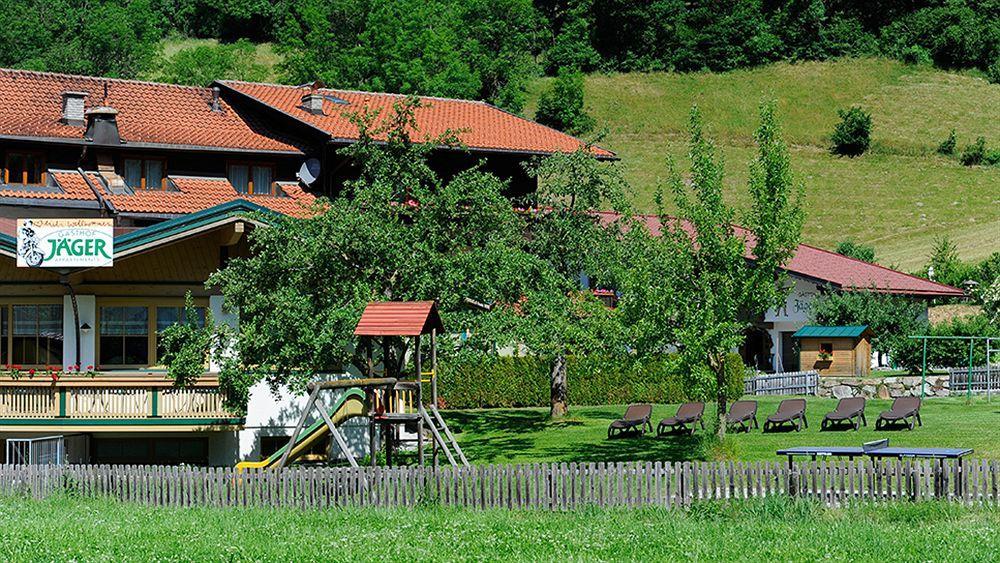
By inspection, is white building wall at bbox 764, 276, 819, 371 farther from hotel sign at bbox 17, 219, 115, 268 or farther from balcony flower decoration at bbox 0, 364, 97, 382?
hotel sign at bbox 17, 219, 115, 268

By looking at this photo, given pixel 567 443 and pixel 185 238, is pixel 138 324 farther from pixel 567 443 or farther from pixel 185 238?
pixel 567 443

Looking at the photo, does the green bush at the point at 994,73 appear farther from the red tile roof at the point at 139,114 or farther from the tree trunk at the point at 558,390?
the tree trunk at the point at 558,390

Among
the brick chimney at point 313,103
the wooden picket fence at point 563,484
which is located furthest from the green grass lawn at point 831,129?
the wooden picket fence at point 563,484

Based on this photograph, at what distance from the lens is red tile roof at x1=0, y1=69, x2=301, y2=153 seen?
43438mm

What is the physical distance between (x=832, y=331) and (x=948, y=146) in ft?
200

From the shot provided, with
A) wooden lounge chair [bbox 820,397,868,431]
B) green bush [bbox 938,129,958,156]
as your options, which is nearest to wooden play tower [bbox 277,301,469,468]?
wooden lounge chair [bbox 820,397,868,431]

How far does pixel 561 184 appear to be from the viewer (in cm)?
3925

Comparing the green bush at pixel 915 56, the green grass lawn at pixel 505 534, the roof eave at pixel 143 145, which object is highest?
the green bush at pixel 915 56

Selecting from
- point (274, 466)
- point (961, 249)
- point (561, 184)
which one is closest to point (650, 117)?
point (961, 249)

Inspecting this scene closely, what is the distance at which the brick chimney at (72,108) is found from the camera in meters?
44.1

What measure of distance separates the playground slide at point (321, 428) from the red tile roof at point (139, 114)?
18576 millimetres

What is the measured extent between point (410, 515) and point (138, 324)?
12703mm

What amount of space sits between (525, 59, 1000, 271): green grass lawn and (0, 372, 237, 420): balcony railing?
56.8 meters

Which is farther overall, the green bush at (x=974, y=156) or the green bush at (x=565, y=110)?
the green bush at (x=565, y=110)
